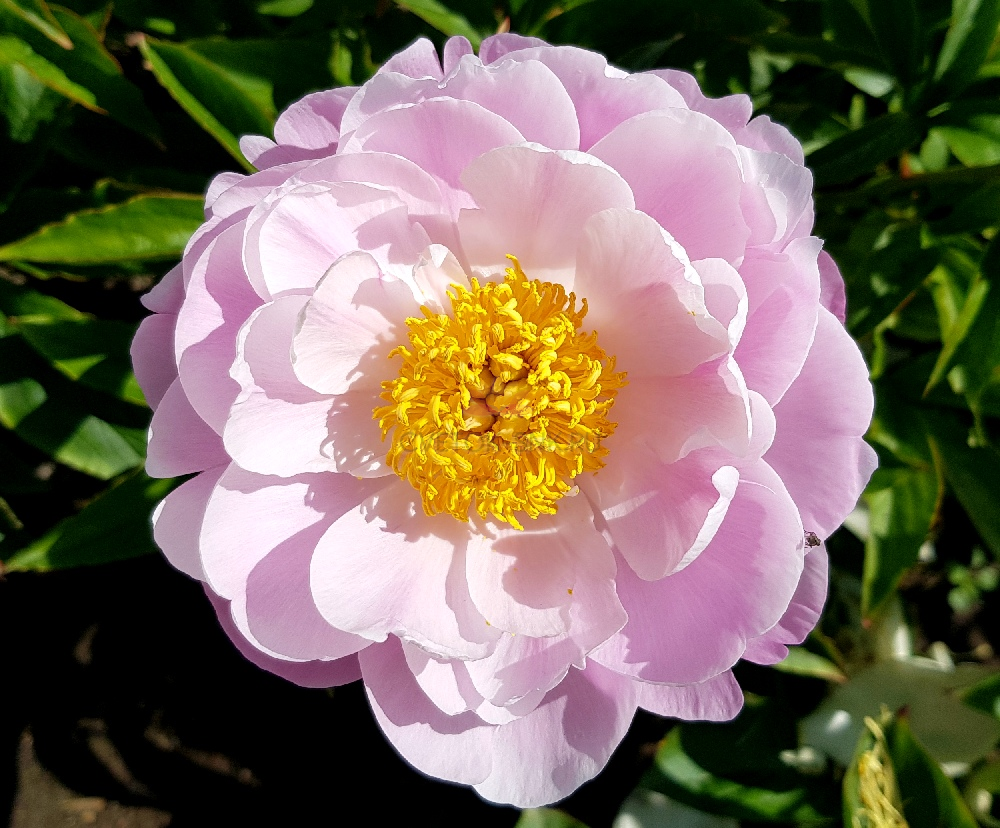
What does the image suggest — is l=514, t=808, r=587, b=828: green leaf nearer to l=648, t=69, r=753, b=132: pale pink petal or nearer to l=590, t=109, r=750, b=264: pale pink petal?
l=590, t=109, r=750, b=264: pale pink petal

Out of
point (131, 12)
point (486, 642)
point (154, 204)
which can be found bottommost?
point (486, 642)

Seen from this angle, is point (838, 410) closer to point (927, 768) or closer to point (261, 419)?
point (261, 419)

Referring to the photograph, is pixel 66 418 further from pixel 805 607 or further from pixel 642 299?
pixel 805 607

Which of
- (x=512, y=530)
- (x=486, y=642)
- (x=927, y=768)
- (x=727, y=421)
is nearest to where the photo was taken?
(x=727, y=421)

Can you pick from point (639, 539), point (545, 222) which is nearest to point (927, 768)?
point (639, 539)


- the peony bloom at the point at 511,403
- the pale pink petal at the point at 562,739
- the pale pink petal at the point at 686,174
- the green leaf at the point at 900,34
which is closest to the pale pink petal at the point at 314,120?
the peony bloom at the point at 511,403

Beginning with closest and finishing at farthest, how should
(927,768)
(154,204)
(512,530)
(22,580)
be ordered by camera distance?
(512,530) → (154,204) → (927,768) → (22,580)

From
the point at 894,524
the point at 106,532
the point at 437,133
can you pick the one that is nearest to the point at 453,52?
the point at 437,133
